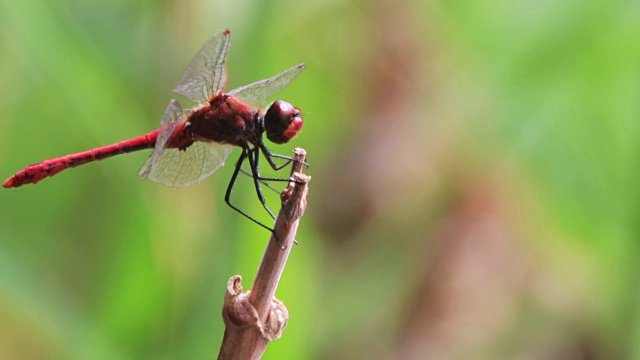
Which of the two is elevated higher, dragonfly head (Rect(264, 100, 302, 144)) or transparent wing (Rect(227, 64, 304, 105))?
transparent wing (Rect(227, 64, 304, 105))

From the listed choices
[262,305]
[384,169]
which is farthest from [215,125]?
[384,169]

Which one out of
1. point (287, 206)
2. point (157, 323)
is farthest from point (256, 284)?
point (157, 323)

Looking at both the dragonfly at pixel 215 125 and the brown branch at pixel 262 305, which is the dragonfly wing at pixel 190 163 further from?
the brown branch at pixel 262 305

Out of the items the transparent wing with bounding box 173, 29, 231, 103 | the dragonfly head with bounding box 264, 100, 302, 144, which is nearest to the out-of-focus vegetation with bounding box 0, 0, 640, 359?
the transparent wing with bounding box 173, 29, 231, 103

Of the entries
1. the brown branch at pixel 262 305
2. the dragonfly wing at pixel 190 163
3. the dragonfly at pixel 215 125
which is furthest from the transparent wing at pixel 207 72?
the brown branch at pixel 262 305

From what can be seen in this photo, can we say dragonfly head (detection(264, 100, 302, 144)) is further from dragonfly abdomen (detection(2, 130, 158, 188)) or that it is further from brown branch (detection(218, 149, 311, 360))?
brown branch (detection(218, 149, 311, 360))
